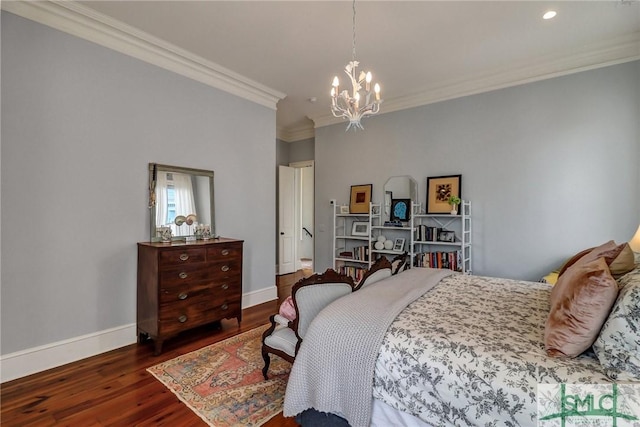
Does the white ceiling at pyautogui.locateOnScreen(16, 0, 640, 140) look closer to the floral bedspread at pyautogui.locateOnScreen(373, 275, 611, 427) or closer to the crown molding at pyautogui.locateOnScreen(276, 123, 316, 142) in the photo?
the crown molding at pyautogui.locateOnScreen(276, 123, 316, 142)

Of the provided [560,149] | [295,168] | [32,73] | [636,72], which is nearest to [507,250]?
[560,149]

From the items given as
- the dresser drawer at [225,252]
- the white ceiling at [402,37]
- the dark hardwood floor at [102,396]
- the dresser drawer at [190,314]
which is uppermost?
the white ceiling at [402,37]

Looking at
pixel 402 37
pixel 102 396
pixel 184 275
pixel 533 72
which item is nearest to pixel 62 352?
pixel 102 396

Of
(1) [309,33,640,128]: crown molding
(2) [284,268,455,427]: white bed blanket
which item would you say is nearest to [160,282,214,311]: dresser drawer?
(2) [284,268,455,427]: white bed blanket

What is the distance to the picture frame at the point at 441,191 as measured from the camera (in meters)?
4.10

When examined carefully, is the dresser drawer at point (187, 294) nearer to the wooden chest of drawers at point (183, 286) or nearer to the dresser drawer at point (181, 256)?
the wooden chest of drawers at point (183, 286)

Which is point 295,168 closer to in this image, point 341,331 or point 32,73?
point 32,73

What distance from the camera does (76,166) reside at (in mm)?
2654

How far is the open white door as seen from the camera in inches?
244

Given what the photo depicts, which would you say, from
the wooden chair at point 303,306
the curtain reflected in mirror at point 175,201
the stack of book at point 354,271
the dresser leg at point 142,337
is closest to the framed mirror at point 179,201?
the curtain reflected in mirror at point 175,201

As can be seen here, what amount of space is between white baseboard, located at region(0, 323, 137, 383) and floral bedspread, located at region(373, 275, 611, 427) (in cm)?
267

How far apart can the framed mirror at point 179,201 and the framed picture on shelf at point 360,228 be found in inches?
93.9

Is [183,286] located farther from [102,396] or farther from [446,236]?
[446,236]

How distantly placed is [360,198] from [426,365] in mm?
3755
